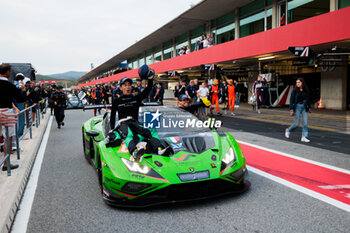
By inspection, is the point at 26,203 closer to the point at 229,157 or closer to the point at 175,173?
the point at 175,173

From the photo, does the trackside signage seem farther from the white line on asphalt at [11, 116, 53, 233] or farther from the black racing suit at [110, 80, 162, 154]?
the white line on asphalt at [11, 116, 53, 233]

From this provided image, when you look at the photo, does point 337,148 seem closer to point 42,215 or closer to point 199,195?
point 199,195

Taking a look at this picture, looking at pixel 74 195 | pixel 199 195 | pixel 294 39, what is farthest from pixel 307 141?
pixel 294 39

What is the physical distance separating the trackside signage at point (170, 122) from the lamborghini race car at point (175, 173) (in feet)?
1.61

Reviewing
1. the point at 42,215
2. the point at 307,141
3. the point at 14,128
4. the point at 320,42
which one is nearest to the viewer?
the point at 42,215

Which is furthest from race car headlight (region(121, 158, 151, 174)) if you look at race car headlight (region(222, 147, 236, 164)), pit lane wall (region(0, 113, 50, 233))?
pit lane wall (region(0, 113, 50, 233))

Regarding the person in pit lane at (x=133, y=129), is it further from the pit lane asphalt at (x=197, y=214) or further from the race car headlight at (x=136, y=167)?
the pit lane asphalt at (x=197, y=214)

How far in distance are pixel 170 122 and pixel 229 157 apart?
49.2 inches

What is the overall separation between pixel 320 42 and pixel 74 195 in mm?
11937

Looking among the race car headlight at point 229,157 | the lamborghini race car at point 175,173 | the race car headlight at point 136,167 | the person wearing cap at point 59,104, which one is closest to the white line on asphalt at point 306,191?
the lamborghini race car at point 175,173

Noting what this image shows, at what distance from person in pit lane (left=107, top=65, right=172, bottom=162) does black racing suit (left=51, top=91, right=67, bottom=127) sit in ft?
26.3

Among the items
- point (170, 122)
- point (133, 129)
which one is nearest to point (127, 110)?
point (133, 129)

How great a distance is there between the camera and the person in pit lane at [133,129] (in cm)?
371

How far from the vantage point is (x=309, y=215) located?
3199mm
